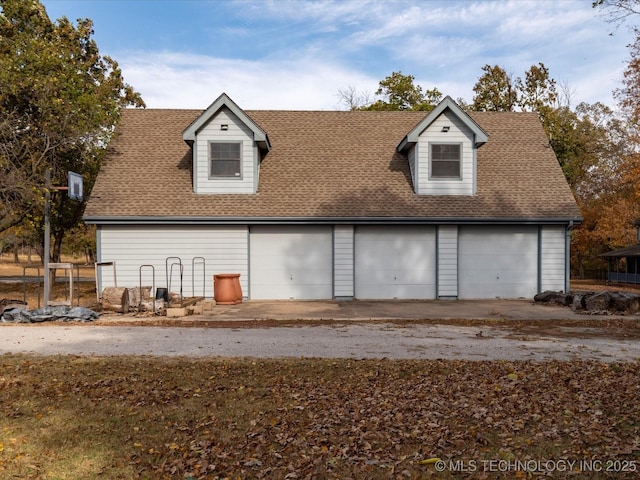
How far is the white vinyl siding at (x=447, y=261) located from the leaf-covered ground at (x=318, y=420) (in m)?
10.5

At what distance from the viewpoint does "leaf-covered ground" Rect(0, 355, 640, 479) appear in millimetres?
4480

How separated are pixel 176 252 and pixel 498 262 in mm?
11095

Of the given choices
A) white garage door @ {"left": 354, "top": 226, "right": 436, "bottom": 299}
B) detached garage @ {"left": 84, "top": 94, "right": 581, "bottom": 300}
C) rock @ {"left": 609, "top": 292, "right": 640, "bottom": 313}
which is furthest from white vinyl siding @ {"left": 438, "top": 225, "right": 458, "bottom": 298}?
rock @ {"left": 609, "top": 292, "right": 640, "bottom": 313}

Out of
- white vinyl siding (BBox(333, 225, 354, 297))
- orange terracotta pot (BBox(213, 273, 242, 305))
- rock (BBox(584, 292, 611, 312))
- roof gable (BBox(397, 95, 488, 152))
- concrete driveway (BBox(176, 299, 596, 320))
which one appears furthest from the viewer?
roof gable (BBox(397, 95, 488, 152))

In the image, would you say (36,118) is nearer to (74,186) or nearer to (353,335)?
(74,186)

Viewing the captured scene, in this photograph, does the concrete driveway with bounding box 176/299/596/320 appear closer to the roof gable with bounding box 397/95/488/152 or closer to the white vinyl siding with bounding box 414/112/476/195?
the white vinyl siding with bounding box 414/112/476/195

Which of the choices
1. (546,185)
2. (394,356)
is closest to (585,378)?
(394,356)

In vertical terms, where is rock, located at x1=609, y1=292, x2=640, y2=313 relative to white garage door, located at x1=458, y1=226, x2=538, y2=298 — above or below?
below

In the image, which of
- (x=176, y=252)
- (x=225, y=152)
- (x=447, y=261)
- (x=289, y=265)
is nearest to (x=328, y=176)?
(x=289, y=265)

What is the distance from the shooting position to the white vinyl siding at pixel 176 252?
17875 millimetres

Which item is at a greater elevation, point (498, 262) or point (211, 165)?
point (211, 165)

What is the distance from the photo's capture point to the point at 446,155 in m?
19.2

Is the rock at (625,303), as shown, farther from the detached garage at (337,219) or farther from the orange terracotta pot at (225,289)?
the orange terracotta pot at (225,289)

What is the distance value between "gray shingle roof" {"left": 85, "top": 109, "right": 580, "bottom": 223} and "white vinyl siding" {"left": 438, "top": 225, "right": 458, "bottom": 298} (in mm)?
601
